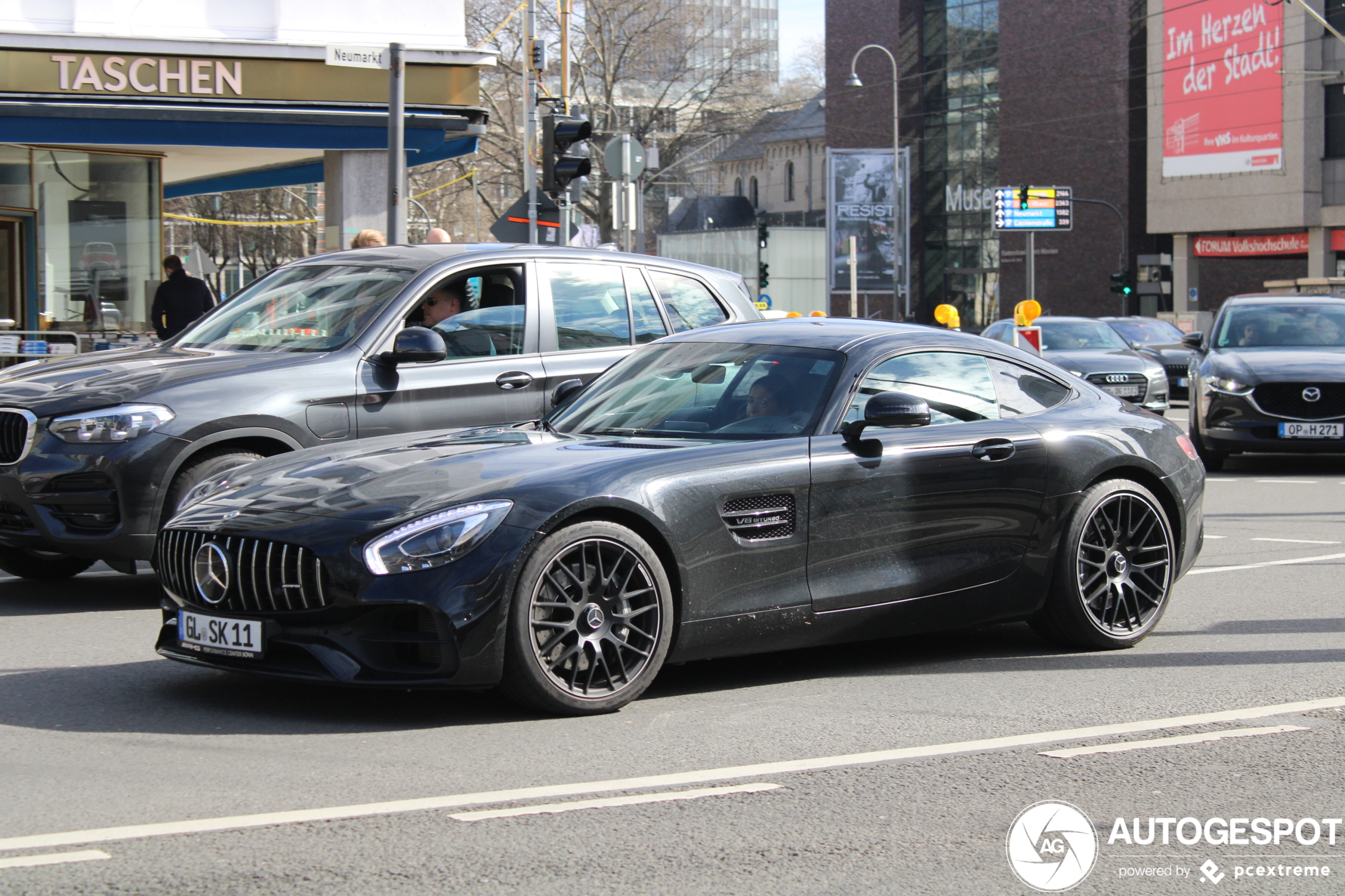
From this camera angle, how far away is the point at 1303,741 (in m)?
5.29

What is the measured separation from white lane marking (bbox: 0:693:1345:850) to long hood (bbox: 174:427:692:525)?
109 cm

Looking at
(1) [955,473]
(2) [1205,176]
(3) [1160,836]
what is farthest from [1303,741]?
(2) [1205,176]

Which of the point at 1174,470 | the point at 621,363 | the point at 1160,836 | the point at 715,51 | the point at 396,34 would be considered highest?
the point at 715,51

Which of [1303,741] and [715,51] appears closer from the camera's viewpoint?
[1303,741]

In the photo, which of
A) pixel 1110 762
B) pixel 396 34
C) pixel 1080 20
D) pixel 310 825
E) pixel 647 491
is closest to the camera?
pixel 310 825

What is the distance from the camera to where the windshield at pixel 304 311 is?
838 centimetres

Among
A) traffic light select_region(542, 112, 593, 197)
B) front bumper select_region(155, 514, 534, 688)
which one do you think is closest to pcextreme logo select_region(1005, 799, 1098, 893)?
front bumper select_region(155, 514, 534, 688)

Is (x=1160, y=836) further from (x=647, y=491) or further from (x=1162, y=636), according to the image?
(x=1162, y=636)

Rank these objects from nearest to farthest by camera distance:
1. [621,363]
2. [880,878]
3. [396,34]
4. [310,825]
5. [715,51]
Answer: [880,878]
[310,825]
[621,363]
[396,34]
[715,51]

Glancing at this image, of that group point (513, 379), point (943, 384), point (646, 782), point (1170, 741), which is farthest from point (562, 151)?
point (646, 782)

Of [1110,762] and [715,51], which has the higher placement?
[715,51]

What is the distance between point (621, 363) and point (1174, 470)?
245cm

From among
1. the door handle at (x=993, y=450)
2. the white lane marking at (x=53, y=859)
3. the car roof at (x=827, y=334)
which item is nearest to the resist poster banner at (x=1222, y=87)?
the car roof at (x=827, y=334)

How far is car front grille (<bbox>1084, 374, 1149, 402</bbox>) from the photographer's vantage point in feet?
71.3
